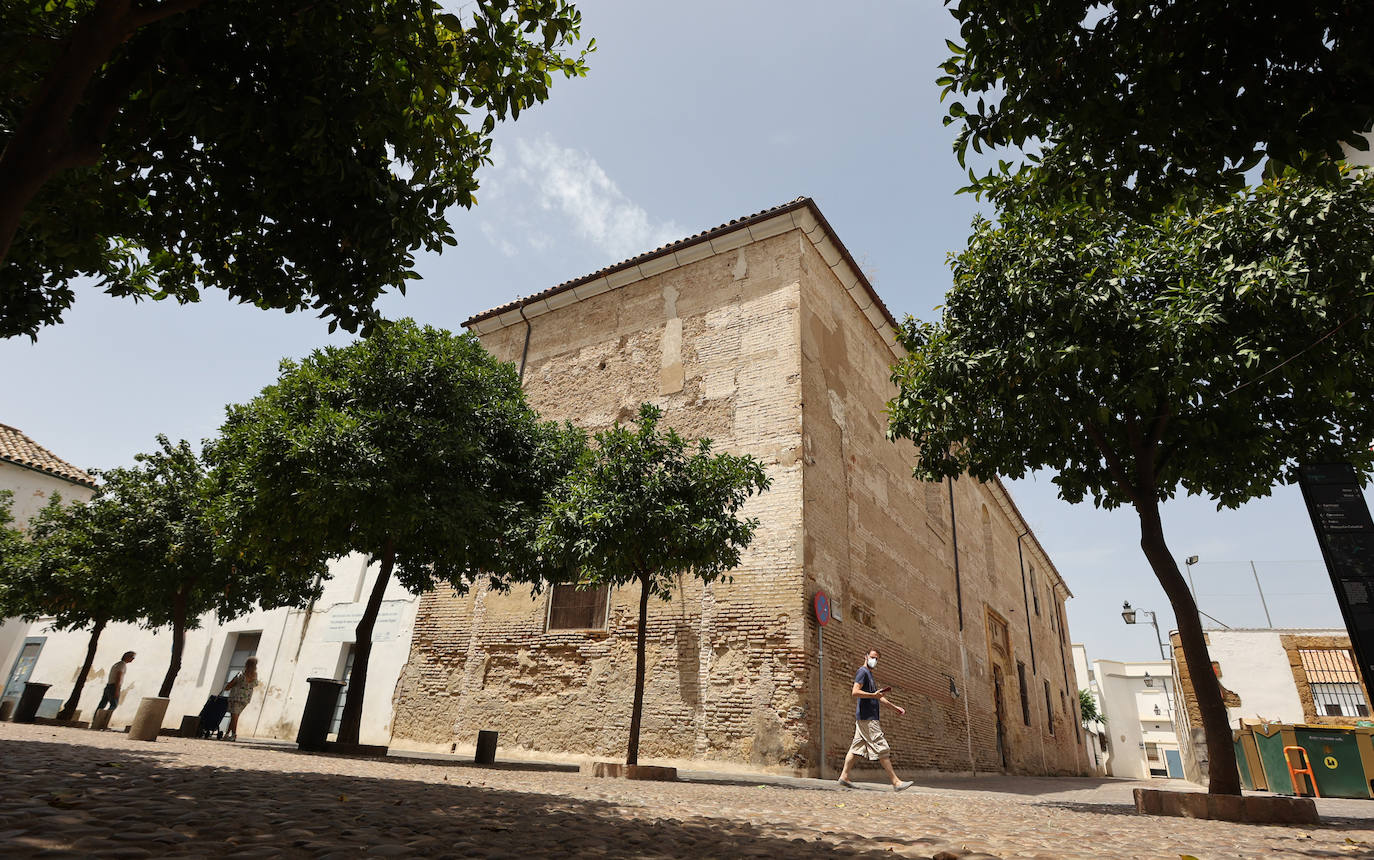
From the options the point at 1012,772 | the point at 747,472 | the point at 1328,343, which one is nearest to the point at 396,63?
the point at 747,472

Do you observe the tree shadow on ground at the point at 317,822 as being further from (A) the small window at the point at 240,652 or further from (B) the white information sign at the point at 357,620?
(A) the small window at the point at 240,652

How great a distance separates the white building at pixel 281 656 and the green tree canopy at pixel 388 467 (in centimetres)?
465

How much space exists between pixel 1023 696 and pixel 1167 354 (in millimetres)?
20280

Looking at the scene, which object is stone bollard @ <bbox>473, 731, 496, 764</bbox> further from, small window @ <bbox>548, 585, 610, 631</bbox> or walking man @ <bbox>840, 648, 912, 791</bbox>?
walking man @ <bbox>840, 648, 912, 791</bbox>

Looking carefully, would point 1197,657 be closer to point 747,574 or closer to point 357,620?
point 747,574

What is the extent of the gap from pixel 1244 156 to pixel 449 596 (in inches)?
567

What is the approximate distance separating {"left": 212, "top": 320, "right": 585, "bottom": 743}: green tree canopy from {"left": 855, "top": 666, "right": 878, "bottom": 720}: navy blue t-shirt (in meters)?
4.66

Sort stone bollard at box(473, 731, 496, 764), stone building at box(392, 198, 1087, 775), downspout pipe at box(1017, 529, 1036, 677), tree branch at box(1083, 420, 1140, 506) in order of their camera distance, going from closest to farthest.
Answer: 1. tree branch at box(1083, 420, 1140, 506)
2. stone bollard at box(473, 731, 496, 764)
3. stone building at box(392, 198, 1087, 775)
4. downspout pipe at box(1017, 529, 1036, 677)

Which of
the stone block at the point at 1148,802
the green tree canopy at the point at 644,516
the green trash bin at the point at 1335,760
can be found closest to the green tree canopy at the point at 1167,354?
the stone block at the point at 1148,802

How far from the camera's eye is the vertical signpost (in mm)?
10250

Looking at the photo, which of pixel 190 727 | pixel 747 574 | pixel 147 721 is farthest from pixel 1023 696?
pixel 147 721

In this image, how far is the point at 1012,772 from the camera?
19.8 meters

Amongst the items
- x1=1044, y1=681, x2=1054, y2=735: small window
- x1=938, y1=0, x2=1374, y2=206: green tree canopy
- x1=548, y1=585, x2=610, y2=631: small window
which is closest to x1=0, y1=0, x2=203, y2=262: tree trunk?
x1=938, y1=0, x2=1374, y2=206: green tree canopy

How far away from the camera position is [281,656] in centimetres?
1709
